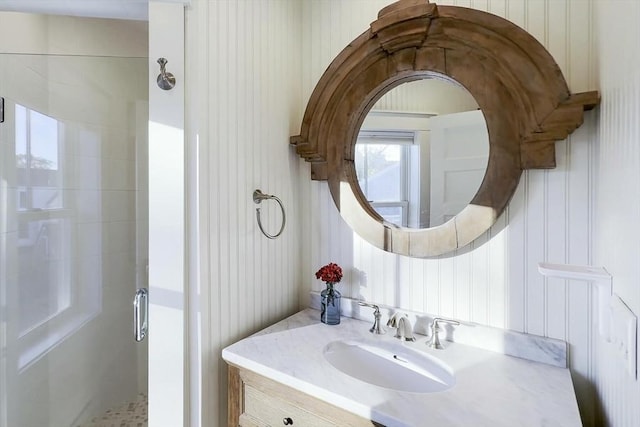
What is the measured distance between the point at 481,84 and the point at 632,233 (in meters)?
0.72

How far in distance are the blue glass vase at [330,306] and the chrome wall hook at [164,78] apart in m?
0.96

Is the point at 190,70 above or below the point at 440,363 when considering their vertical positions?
above

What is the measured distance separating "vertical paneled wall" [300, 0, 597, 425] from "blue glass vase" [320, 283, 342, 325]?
8.0 inches

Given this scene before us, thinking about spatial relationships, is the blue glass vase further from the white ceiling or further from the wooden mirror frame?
the white ceiling

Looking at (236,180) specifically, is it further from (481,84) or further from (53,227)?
(53,227)

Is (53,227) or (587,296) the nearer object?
(587,296)

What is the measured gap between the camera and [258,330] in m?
1.38

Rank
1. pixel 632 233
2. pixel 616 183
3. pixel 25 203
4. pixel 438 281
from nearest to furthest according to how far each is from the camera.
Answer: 1. pixel 632 233
2. pixel 616 183
3. pixel 438 281
4. pixel 25 203

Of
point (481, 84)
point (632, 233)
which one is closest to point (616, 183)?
point (632, 233)

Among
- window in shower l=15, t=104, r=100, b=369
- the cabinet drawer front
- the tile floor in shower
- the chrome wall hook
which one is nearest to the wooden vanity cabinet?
the cabinet drawer front

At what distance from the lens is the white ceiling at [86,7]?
111 cm

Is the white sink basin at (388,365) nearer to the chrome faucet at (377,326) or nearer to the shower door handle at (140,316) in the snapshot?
the chrome faucet at (377,326)

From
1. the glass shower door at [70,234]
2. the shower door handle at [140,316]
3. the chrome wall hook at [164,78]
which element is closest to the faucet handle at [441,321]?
the shower door handle at [140,316]

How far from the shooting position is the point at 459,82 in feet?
3.81
